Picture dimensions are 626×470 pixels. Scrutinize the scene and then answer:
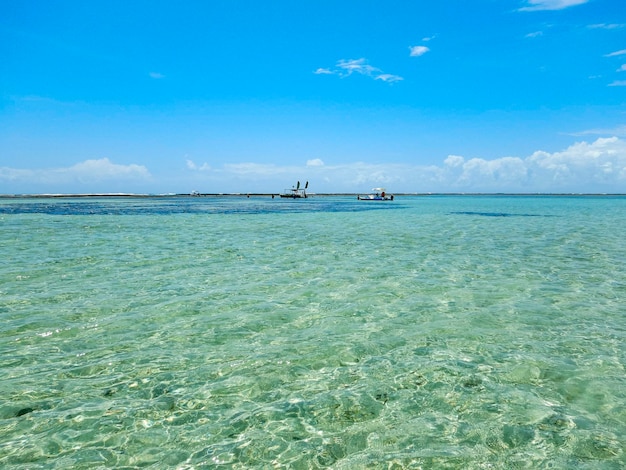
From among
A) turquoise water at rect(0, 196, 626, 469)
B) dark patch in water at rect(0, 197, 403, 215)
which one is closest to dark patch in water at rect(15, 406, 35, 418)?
turquoise water at rect(0, 196, 626, 469)

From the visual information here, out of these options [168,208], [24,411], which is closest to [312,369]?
[24,411]

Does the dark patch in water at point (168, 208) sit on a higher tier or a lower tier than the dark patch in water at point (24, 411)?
higher

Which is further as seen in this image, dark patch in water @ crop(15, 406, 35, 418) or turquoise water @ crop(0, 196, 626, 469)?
dark patch in water @ crop(15, 406, 35, 418)

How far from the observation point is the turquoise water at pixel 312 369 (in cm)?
562

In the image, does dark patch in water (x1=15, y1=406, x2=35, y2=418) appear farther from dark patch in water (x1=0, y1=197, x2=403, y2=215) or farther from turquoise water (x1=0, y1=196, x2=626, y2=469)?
dark patch in water (x1=0, y1=197, x2=403, y2=215)

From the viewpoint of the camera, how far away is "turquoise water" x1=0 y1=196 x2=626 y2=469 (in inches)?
221

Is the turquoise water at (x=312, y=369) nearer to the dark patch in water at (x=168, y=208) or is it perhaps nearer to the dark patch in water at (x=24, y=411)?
the dark patch in water at (x=24, y=411)

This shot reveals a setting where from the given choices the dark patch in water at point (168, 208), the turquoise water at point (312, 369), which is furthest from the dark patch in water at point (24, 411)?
the dark patch in water at point (168, 208)

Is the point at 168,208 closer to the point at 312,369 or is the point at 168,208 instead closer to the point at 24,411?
the point at 24,411

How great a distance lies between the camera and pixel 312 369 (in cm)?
816

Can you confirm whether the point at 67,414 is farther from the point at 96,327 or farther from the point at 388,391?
the point at 388,391

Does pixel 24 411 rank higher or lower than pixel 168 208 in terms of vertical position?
lower

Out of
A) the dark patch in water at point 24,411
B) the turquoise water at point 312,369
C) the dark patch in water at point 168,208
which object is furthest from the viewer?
the dark patch in water at point 168,208

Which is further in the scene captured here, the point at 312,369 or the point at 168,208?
the point at 168,208
